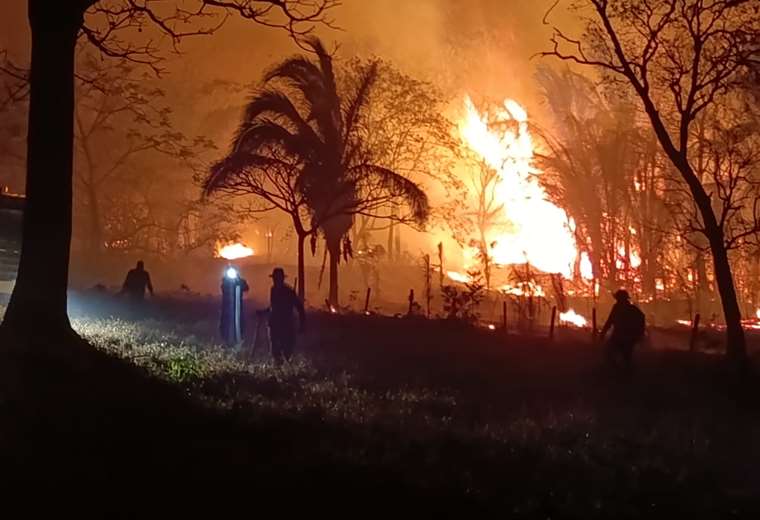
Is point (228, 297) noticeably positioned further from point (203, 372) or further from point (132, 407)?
point (132, 407)

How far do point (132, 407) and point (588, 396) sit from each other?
674cm

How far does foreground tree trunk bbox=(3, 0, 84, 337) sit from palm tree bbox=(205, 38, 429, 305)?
9.22 m

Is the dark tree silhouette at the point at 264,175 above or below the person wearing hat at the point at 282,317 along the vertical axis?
above

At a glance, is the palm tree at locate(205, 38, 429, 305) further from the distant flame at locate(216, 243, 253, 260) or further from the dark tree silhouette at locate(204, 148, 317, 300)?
the distant flame at locate(216, 243, 253, 260)

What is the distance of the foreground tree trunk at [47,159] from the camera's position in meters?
10.8

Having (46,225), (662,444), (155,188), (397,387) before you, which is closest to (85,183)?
(155,188)

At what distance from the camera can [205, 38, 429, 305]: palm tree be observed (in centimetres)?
2059

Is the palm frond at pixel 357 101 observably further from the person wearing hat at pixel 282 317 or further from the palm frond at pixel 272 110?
the person wearing hat at pixel 282 317

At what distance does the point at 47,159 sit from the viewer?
10.8 metres

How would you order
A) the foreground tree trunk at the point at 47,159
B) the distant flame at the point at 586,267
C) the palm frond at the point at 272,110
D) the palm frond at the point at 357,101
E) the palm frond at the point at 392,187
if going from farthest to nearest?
the distant flame at the point at 586,267
the palm frond at the point at 357,101
the palm frond at the point at 272,110
the palm frond at the point at 392,187
the foreground tree trunk at the point at 47,159

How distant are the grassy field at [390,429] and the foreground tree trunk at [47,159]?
1.24 m

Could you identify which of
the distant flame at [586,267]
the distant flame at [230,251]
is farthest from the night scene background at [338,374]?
the distant flame at [230,251]

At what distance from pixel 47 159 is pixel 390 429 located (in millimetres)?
6453

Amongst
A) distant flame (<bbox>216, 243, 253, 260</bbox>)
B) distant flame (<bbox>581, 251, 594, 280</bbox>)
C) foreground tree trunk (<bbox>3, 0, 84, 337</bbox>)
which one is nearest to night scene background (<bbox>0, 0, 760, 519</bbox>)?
foreground tree trunk (<bbox>3, 0, 84, 337</bbox>)
